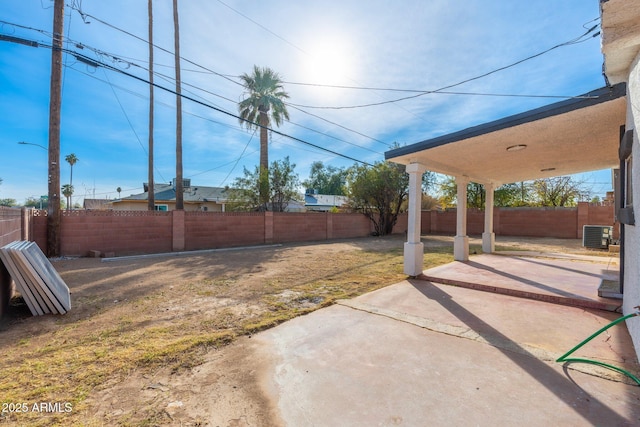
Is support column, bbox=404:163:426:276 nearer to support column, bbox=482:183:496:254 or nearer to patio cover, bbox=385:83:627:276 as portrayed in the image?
patio cover, bbox=385:83:627:276

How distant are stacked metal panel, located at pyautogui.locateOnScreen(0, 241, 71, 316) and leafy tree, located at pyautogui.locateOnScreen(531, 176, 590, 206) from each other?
2872 centimetres

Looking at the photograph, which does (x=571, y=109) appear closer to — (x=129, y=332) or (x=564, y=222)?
(x=129, y=332)

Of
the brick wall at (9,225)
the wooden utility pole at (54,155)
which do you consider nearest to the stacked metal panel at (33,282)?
the brick wall at (9,225)

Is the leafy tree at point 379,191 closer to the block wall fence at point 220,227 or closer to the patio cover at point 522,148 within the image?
the block wall fence at point 220,227

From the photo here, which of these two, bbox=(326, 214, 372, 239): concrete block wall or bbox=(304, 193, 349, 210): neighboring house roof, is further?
bbox=(304, 193, 349, 210): neighboring house roof

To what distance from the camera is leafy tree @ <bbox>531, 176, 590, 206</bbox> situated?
22547 mm

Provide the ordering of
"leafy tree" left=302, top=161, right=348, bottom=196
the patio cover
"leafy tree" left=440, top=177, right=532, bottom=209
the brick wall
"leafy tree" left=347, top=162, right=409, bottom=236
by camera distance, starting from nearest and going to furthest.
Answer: the patio cover < the brick wall < "leafy tree" left=347, top=162, right=409, bottom=236 < "leafy tree" left=440, top=177, right=532, bottom=209 < "leafy tree" left=302, top=161, right=348, bottom=196

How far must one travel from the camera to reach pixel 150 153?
14.9m

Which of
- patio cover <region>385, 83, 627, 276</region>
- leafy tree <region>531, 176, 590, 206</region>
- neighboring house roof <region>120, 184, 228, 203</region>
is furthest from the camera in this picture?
neighboring house roof <region>120, 184, 228, 203</region>

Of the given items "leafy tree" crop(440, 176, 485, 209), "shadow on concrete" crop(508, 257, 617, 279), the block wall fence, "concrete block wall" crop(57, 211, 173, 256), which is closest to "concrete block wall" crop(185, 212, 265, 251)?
the block wall fence

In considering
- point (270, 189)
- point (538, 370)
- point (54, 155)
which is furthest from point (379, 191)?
point (538, 370)

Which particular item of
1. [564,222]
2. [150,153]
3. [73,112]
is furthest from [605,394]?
[564,222]

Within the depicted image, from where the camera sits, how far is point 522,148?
5762 mm

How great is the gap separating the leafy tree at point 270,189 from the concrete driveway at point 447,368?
11.0 m
